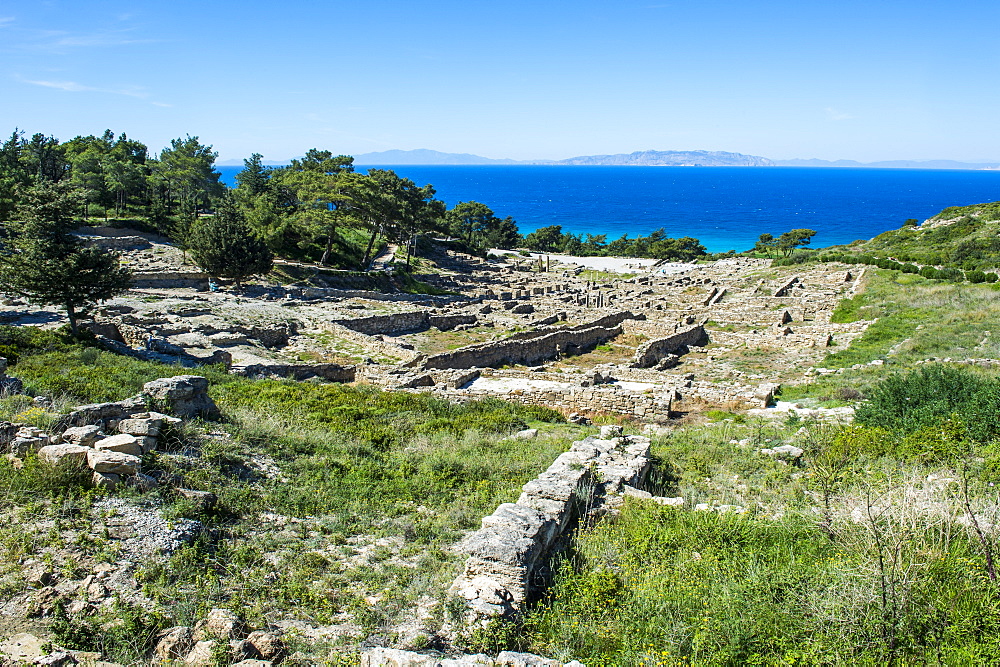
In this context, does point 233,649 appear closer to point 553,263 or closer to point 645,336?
point 645,336

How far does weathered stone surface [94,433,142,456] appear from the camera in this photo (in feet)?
25.3

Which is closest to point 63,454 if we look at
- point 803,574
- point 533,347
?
point 803,574

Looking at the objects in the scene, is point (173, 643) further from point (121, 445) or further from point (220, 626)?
point (121, 445)

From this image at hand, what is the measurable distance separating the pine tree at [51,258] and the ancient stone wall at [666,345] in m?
18.2

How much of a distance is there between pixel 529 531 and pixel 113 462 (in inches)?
191

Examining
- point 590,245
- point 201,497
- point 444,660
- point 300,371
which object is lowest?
point 300,371

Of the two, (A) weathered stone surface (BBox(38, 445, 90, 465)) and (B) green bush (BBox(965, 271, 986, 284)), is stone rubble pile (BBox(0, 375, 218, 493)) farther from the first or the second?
(B) green bush (BBox(965, 271, 986, 284))

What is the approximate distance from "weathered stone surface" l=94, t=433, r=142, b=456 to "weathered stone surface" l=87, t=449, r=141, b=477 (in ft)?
0.69

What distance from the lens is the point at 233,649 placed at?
5078mm

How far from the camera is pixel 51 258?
58.3 feet

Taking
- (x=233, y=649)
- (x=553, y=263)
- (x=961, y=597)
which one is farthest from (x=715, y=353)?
(x=553, y=263)

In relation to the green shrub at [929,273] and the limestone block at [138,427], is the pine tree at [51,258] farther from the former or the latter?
the green shrub at [929,273]

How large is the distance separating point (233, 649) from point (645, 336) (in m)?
26.9

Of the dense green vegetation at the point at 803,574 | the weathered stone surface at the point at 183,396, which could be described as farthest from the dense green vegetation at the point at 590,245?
the weathered stone surface at the point at 183,396
